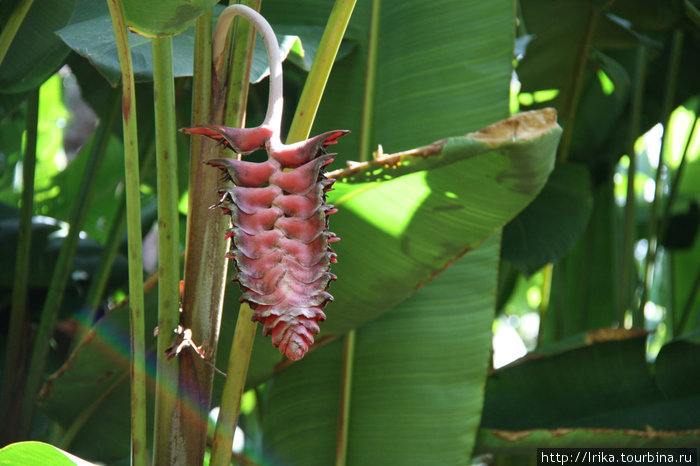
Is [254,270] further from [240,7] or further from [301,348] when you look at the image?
[240,7]

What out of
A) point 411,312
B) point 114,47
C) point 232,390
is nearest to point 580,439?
point 411,312

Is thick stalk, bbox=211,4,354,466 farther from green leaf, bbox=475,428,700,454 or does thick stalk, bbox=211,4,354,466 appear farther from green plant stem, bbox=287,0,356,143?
green leaf, bbox=475,428,700,454

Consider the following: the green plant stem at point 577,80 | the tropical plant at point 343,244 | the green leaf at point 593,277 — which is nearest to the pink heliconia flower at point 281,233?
the tropical plant at point 343,244

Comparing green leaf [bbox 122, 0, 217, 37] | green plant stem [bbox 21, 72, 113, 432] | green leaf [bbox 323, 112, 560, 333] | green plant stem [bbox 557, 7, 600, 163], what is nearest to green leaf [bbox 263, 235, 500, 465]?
green leaf [bbox 323, 112, 560, 333]

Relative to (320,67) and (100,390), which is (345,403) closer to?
(100,390)

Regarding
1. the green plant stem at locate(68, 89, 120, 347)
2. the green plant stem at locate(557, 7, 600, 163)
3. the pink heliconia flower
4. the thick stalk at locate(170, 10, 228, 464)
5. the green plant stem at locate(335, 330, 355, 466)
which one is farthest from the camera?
the green plant stem at locate(557, 7, 600, 163)

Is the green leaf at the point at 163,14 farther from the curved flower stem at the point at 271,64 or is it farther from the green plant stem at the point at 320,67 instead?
the green plant stem at the point at 320,67
